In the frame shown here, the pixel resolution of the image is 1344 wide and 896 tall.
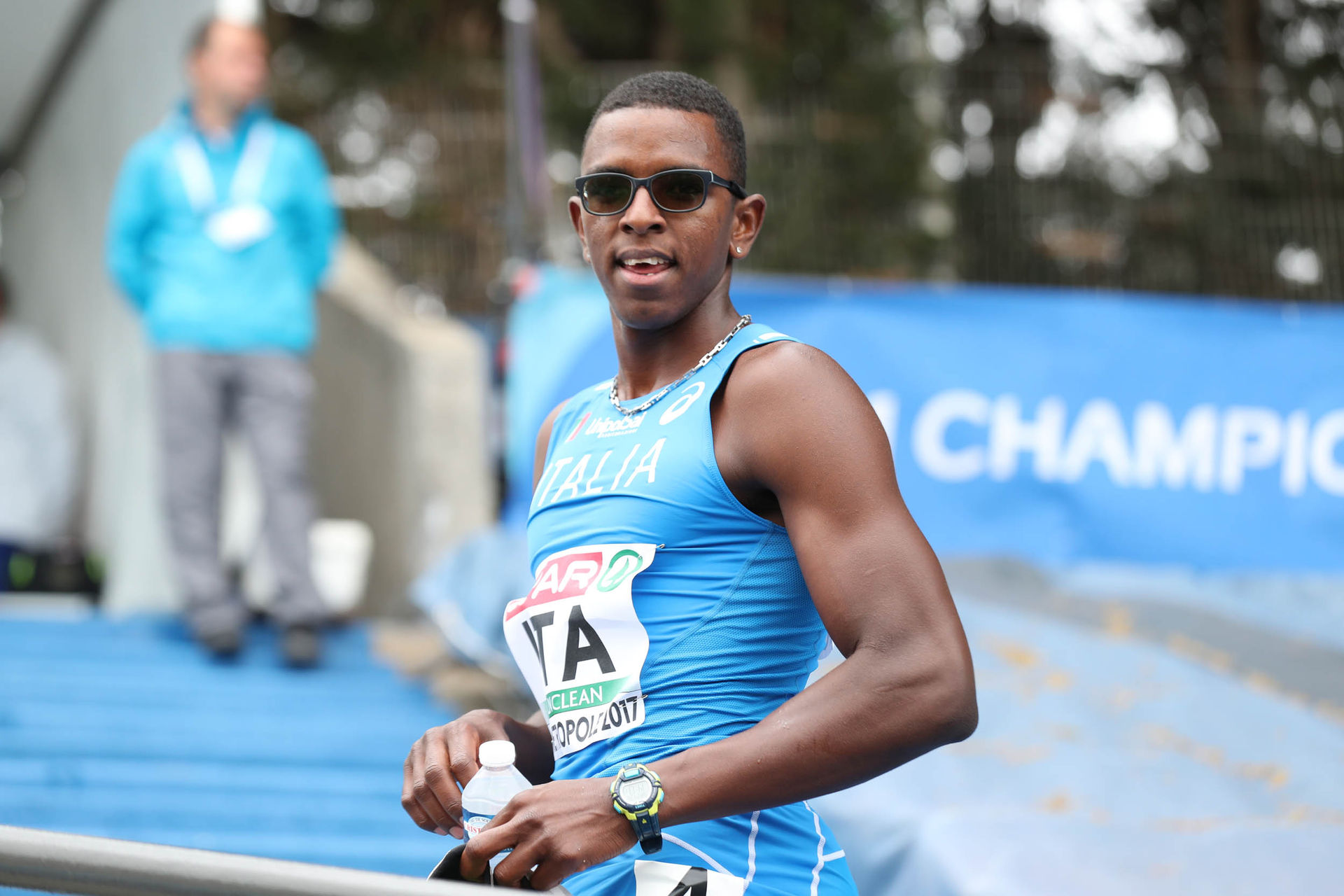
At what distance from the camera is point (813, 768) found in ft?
5.05

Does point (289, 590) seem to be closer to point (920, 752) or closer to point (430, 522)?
point (430, 522)

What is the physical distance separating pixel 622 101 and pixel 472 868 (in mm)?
941

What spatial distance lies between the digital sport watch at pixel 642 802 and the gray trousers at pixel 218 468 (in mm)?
4260

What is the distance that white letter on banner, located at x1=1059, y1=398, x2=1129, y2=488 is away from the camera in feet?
19.1

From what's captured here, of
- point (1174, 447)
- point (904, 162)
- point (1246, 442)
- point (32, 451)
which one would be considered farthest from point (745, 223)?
point (904, 162)

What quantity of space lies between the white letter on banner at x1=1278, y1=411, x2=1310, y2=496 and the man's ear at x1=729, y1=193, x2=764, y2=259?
14.7 ft

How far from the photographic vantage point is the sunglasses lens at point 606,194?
1.85 meters

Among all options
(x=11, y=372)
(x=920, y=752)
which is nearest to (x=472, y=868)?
(x=920, y=752)

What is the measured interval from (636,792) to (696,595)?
0.27 metres

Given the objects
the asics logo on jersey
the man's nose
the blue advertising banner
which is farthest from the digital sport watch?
the blue advertising banner

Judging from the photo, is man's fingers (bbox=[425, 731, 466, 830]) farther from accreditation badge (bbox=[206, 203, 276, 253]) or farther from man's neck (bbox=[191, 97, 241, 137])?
man's neck (bbox=[191, 97, 241, 137])

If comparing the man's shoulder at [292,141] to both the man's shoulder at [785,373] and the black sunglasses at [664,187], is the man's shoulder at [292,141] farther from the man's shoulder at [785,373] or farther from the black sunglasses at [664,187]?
the man's shoulder at [785,373]

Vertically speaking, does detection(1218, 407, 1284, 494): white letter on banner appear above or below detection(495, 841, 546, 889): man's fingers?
below

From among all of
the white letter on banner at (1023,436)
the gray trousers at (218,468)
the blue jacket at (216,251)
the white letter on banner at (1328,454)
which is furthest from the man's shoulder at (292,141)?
the white letter on banner at (1328,454)
